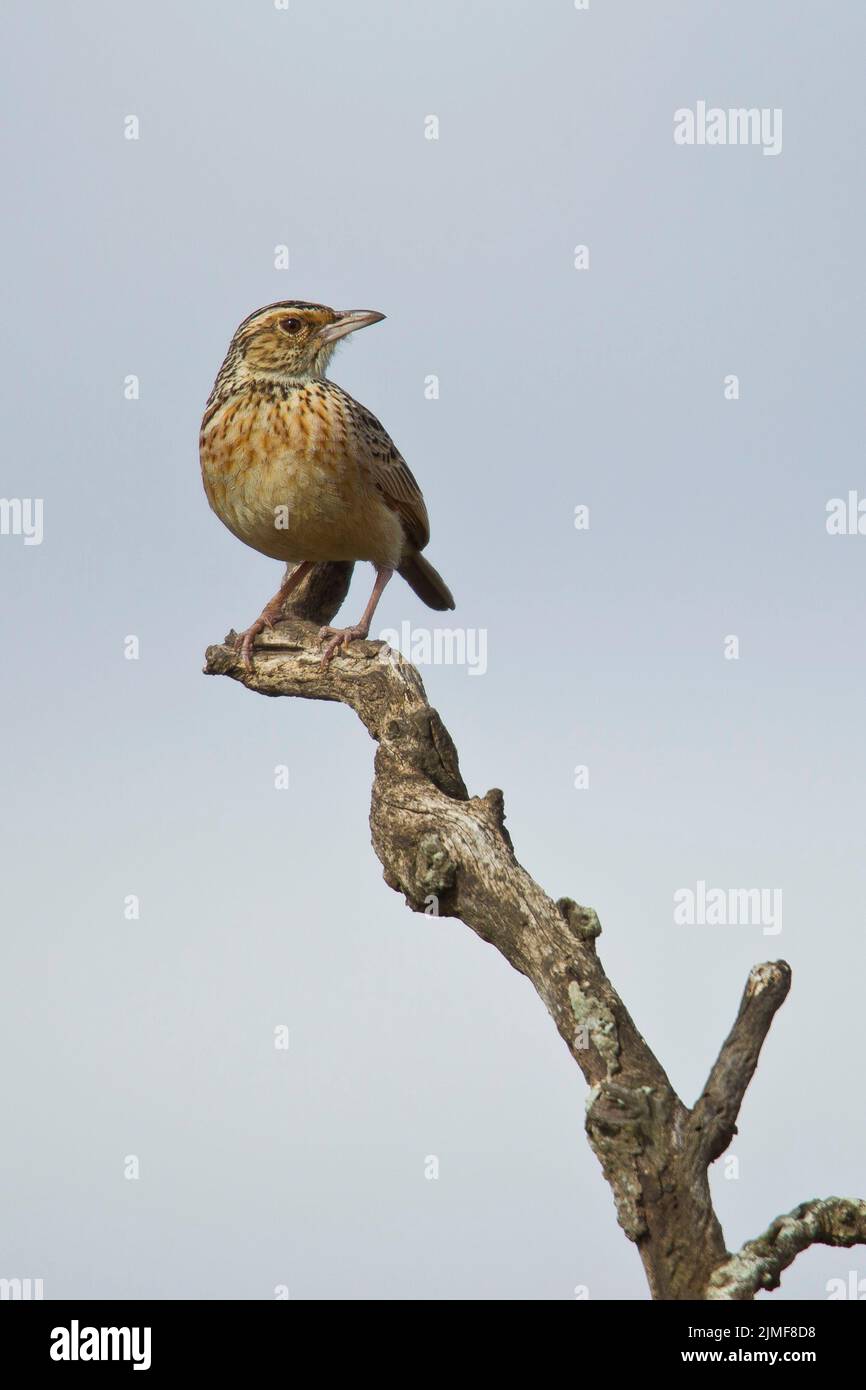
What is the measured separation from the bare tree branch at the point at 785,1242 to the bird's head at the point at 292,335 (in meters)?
5.12

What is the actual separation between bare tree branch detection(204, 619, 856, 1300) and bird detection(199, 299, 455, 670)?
1.77ft

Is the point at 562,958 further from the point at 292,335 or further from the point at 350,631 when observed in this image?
the point at 292,335

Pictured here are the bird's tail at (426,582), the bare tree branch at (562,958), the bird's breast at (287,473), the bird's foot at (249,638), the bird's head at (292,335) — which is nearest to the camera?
the bare tree branch at (562,958)

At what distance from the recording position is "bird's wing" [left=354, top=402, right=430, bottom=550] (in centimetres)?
905

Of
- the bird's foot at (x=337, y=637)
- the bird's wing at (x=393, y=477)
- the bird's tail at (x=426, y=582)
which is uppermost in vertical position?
the bird's wing at (x=393, y=477)

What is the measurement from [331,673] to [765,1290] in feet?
13.1

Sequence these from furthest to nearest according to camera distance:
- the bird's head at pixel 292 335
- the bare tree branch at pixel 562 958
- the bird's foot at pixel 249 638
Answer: the bird's foot at pixel 249 638 < the bird's head at pixel 292 335 < the bare tree branch at pixel 562 958

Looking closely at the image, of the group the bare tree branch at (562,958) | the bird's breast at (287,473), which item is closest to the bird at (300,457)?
the bird's breast at (287,473)

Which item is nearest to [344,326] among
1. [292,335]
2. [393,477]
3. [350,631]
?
[292,335]

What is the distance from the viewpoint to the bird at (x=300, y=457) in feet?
28.6

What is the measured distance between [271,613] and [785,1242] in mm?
4710

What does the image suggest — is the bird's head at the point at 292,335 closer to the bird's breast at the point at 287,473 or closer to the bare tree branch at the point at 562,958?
the bird's breast at the point at 287,473

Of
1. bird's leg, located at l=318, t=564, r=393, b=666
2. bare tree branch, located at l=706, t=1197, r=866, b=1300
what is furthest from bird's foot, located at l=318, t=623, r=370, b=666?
bare tree branch, located at l=706, t=1197, r=866, b=1300
